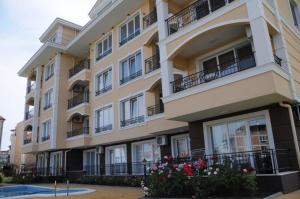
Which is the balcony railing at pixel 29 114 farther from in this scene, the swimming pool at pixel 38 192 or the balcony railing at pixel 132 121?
the balcony railing at pixel 132 121

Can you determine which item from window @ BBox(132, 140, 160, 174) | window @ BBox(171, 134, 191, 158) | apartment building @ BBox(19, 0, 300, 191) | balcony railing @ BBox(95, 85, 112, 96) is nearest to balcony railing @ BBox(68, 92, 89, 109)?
apartment building @ BBox(19, 0, 300, 191)

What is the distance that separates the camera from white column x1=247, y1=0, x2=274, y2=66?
9664 millimetres

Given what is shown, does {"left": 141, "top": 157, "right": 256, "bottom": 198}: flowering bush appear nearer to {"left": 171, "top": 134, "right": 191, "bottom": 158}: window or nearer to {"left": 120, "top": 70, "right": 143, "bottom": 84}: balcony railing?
{"left": 171, "top": 134, "right": 191, "bottom": 158}: window

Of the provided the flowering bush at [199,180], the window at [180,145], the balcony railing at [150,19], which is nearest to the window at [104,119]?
the window at [180,145]

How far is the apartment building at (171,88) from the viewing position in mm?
10375

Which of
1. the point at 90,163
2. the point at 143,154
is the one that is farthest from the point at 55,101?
the point at 143,154

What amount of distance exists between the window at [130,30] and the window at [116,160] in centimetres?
813

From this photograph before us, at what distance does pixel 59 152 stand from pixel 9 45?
42.1 ft

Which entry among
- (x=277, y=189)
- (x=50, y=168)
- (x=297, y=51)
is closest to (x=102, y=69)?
(x=50, y=168)

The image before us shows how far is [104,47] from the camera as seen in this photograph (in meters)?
23.1

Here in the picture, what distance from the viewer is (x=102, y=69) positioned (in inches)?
883

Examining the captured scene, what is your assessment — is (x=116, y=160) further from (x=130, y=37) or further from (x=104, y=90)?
(x=130, y=37)

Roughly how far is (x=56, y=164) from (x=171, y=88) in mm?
18949

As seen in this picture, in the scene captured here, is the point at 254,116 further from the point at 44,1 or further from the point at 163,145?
the point at 44,1
